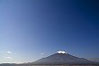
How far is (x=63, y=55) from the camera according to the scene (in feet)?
398

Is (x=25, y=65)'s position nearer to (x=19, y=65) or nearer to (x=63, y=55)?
(x=19, y=65)

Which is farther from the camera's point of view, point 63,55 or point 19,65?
point 63,55

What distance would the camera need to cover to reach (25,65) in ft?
105

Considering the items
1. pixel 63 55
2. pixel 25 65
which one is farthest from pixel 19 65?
pixel 63 55

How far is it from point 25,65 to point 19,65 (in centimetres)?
136

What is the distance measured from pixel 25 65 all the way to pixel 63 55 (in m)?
91.3

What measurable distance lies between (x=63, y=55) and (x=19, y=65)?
Result: 9107cm

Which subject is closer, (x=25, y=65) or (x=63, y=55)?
(x=25, y=65)

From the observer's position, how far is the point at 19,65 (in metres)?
32.4

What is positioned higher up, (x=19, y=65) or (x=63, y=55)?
(x=63, y=55)

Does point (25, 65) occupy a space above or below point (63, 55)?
below
